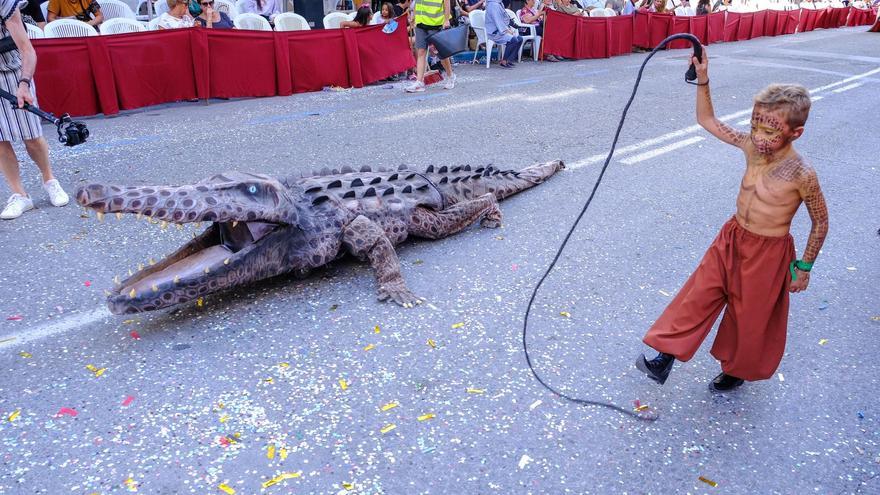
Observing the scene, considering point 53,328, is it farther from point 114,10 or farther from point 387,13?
point 387,13

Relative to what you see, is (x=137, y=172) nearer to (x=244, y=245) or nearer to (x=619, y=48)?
(x=244, y=245)

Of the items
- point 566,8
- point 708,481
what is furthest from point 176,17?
point 708,481

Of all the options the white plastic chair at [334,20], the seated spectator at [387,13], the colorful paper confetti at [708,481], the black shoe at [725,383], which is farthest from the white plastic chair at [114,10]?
the colorful paper confetti at [708,481]

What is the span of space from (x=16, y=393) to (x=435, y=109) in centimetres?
710

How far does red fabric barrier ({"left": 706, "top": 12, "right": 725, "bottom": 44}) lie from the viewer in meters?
20.4

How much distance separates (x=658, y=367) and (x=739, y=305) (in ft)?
1.53

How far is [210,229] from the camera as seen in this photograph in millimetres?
3736

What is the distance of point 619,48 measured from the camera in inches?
663

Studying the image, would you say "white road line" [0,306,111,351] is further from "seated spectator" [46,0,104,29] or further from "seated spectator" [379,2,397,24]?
"seated spectator" [379,2,397,24]

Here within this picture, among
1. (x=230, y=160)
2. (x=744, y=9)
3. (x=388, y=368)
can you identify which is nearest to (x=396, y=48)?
(x=230, y=160)

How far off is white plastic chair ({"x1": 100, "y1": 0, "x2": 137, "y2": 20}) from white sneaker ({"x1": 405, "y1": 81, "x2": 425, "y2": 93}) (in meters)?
5.19

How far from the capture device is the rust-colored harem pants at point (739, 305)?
107 inches

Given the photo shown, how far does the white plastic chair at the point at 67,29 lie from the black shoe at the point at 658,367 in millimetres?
9369

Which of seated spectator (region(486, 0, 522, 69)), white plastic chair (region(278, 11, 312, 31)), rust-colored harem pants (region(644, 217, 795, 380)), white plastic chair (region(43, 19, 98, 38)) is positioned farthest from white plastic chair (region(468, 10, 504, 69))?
rust-colored harem pants (region(644, 217, 795, 380))
